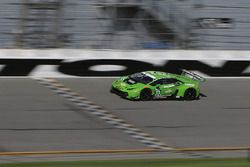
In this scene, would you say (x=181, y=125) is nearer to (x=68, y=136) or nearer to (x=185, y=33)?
(x=68, y=136)

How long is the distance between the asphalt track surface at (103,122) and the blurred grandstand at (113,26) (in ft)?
3.99

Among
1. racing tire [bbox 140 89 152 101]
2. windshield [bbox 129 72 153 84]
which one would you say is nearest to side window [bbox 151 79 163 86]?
windshield [bbox 129 72 153 84]

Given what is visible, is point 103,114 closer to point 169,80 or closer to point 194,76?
point 169,80

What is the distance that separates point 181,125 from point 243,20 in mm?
6855

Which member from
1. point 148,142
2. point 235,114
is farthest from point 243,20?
point 148,142

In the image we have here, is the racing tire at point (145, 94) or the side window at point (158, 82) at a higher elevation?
the side window at point (158, 82)

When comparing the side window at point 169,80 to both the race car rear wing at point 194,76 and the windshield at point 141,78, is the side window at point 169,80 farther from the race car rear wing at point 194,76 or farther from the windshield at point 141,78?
the race car rear wing at point 194,76

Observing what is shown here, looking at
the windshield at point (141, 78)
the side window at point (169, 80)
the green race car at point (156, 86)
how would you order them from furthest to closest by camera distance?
the side window at point (169, 80)
the windshield at point (141, 78)
the green race car at point (156, 86)

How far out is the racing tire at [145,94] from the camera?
56.3ft

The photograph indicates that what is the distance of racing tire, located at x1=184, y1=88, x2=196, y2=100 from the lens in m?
17.8

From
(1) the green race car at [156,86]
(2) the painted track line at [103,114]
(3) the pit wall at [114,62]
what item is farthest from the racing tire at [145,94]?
(3) the pit wall at [114,62]

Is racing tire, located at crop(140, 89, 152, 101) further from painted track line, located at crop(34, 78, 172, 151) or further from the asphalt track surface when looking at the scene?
painted track line, located at crop(34, 78, 172, 151)

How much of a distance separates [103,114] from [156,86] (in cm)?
221

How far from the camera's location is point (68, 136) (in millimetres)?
13766
